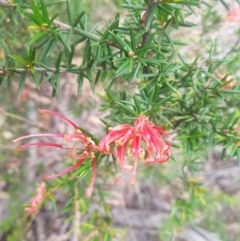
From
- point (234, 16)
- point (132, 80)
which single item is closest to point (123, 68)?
point (132, 80)

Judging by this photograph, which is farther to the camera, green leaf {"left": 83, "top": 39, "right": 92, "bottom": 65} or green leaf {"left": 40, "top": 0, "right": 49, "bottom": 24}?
green leaf {"left": 83, "top": 39, "right": 92, "bottom": 65}

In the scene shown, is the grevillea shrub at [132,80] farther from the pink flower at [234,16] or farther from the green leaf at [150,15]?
the pink flower at [234,16]

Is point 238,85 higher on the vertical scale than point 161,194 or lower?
higher

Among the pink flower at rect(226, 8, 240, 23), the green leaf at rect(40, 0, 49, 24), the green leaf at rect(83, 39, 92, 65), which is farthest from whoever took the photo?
the pink flower at rect(226, 8, 240, 23)

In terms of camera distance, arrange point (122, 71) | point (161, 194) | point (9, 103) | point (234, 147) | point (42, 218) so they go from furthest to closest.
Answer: point (161, 194) → point (42, 218) → point (9, 103) → point (234, 147) → point (122, 71)

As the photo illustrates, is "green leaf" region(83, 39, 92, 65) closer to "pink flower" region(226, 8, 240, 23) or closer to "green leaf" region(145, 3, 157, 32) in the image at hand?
"green leaf" region(145, 3, 157, 32)

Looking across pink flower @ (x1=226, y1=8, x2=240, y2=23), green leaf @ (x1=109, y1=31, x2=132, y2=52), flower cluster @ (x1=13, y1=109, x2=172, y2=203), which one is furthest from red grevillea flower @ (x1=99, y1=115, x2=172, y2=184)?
pink flower @ (x1=226, y1=8, x2=240, y2=23)

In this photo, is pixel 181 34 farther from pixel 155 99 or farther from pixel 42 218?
pixel 155 99

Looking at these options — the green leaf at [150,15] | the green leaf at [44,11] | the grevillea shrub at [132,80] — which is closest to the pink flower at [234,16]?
the grevillea shrub at [132,80]

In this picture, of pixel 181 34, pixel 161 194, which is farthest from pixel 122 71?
pixel 161 194
